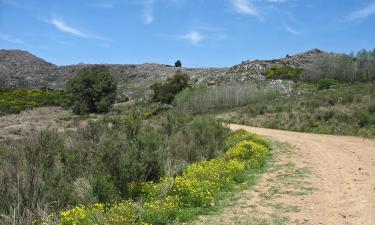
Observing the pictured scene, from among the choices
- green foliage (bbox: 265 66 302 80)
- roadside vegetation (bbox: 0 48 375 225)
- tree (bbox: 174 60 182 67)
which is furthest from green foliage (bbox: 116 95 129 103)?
roadside vegetation (bbox: 0 48 375 225)

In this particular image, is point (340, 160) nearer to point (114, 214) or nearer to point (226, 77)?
point (114, 214)

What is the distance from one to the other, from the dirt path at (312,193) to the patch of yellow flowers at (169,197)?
0.68m

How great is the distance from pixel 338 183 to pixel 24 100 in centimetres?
8136

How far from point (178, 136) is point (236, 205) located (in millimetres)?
7545

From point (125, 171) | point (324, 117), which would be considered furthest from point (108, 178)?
point (324, 117)

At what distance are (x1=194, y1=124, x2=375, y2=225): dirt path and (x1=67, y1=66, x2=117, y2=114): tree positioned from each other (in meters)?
51.5

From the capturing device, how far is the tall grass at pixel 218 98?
184ft

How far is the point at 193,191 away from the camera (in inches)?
398

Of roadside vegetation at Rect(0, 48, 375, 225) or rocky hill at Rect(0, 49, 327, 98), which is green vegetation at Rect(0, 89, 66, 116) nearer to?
rocky hill at Rect(0, 49, 327, 98)

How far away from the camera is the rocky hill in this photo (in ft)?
312

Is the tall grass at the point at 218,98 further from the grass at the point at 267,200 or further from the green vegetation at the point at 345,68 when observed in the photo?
the grass at the point at 267,200

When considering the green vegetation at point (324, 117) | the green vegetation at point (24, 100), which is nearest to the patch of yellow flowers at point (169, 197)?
the green vegetation at point (324, 117)

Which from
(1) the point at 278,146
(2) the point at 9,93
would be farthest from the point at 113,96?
(1) the point at 278,146

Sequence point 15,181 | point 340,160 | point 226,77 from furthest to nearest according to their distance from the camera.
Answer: point 226,77 → point 340,160 → point 15,181
